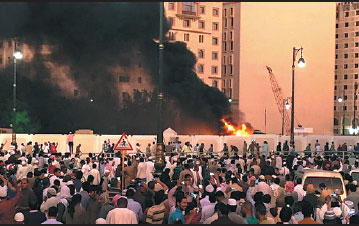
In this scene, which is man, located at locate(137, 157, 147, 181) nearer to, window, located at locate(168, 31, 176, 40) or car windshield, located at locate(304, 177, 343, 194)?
car windshield, located at locate(304, 177, 343, 194)

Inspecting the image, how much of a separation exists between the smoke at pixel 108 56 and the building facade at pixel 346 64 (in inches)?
1360

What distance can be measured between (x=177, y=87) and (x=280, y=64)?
16825mm

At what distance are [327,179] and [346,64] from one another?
95778mm

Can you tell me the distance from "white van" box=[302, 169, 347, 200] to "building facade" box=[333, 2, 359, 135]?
302 ft

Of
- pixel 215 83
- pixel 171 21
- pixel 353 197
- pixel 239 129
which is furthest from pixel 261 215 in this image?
pixel 215 83

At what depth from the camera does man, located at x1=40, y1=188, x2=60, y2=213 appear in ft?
31.8

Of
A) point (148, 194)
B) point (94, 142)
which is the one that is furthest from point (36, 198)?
point (94, 142)

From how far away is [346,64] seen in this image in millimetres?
103000

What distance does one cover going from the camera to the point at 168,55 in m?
78.2

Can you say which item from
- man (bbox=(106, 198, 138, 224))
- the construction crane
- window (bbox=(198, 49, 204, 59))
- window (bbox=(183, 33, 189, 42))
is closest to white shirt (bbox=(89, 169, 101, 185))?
man (bbox=(106, 198, 138, 224))

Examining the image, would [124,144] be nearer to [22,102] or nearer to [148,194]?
[148,194]

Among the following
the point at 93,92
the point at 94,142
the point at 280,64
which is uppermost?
the point at 280,64

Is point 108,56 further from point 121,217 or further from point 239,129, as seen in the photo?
point 121,217

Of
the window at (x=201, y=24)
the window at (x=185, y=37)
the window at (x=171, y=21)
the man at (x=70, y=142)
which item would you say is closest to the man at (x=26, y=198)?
the man at (x=70, y=142)
